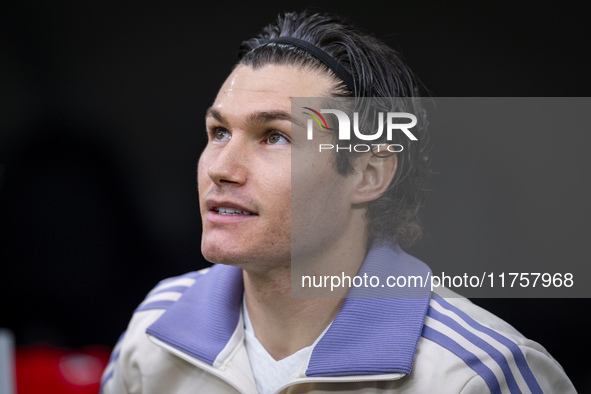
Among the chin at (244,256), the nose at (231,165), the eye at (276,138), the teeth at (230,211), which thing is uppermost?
the eye at (276,138)

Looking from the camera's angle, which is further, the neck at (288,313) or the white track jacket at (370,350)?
the neck at (288,313)

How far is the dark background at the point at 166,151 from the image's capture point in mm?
1347

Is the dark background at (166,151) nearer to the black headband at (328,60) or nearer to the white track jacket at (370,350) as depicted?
the white track jacket at (370,350)

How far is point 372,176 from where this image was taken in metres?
1.37

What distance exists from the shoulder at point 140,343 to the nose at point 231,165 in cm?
39

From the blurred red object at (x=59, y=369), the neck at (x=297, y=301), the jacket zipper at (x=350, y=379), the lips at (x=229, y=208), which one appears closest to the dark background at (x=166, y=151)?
the blurred red object at (x=59, y=369)

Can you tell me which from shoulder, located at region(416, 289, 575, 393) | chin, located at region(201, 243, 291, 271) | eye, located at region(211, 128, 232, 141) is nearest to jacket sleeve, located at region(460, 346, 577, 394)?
shoulder, located at region(416, 289, 575, 393)

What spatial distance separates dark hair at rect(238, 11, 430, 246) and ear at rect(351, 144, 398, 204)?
0.03 m

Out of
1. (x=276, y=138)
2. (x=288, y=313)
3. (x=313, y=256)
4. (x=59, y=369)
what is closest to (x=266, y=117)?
(x=276, y=138)

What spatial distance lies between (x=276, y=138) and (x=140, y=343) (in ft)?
2.03

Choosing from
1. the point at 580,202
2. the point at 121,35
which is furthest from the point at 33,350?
the point at 580,202

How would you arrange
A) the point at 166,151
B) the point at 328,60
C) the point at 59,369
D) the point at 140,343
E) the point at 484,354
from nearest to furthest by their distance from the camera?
the point at 484,354, the point at 328,60, the point at 140,343, the point at 166,151, the point at 59,369

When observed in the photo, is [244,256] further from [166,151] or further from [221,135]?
[166,151]

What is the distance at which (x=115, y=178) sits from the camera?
1922mm
